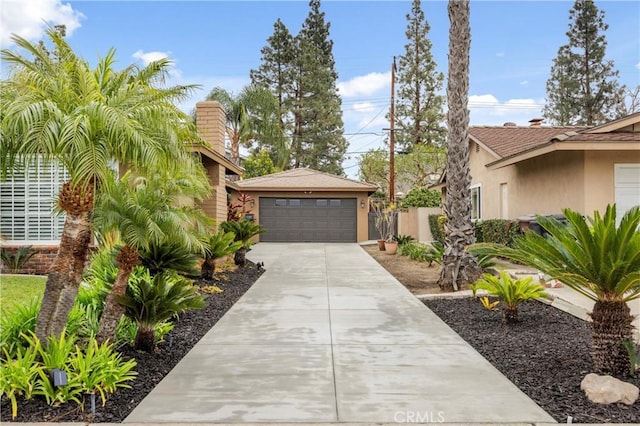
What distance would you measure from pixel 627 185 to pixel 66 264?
11781 mm

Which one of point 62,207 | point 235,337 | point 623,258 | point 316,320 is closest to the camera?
point 623,258

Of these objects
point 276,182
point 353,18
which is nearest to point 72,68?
point 353,18

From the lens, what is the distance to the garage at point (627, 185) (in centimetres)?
1142

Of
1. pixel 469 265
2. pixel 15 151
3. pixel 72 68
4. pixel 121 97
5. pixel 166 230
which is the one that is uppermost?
pixel 72 68

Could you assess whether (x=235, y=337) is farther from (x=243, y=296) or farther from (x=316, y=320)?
(x=243, y=296)

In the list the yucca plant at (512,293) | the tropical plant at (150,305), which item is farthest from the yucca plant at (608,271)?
the tropical plant at (150,305)

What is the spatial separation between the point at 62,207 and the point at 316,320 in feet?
13.2

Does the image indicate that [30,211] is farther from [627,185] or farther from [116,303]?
[627,185]

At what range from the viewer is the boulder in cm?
405

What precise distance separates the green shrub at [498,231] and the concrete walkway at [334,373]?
6.66 meters

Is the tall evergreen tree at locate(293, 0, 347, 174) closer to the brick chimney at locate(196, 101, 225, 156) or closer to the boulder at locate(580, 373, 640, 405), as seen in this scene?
the brick chimney at locate(196, 101, 225, 156)

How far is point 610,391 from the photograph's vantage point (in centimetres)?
409

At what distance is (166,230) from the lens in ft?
19.7

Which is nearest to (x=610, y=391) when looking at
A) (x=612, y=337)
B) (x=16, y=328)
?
(x=612, y=337)
